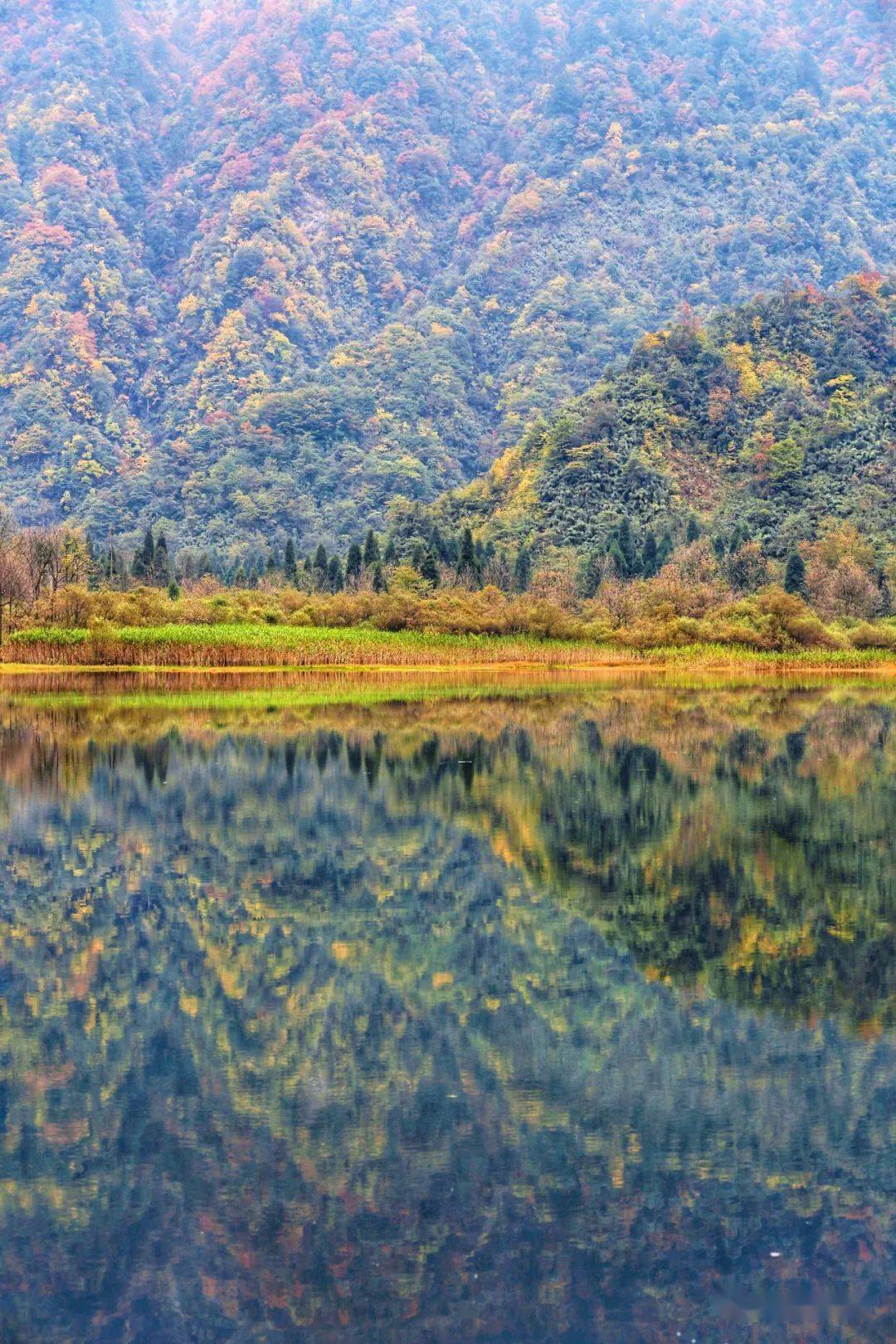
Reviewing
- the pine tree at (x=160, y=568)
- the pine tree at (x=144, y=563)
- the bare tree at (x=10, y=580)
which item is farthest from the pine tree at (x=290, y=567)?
the bare tree at (x=10, y=580)

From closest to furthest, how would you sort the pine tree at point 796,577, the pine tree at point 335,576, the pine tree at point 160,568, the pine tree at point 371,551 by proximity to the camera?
the pine tree at point 796,577
the pine tree at point 335,576
the pine tree at point 371,551
the pine tree at point 160,568

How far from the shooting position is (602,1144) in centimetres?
1063

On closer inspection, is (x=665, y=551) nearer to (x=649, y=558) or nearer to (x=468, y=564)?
(x=649, y=558)

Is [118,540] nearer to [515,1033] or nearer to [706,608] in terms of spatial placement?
[706,608]

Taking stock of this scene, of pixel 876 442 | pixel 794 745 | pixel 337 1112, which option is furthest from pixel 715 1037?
pixel 876 442

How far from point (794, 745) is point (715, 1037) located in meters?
25.3

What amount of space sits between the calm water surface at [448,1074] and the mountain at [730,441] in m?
95.0

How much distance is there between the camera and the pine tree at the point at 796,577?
9831 centimetres

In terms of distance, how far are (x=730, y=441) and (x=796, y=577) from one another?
134ft

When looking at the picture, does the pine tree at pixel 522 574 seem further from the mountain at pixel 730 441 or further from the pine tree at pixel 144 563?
the pine tree at pixel 144 563

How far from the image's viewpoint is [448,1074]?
1201 cm

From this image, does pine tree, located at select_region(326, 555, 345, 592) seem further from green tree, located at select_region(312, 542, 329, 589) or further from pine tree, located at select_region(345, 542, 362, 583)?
pine tree, located at select_region(345, 542, 362, 583)

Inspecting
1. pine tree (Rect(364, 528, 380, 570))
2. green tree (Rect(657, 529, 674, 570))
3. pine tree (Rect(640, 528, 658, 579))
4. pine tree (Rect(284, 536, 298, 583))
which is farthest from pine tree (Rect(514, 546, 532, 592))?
pine tree (Rect(284, 536, 298, 583))

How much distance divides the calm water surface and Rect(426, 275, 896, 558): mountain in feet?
312
